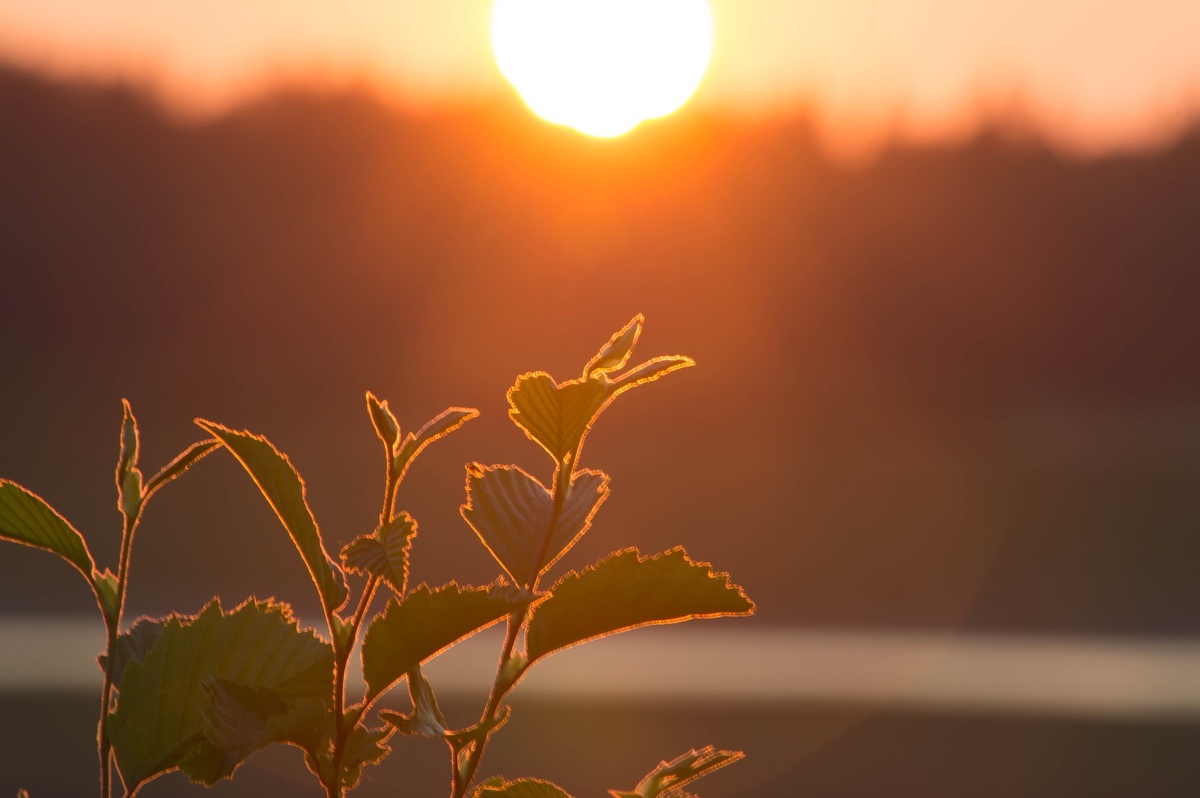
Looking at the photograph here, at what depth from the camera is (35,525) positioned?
21.5 inches

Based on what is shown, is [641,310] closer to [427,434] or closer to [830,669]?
[830,669]

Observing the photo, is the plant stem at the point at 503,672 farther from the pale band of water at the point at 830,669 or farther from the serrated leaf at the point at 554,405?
the pale band of water at the point at 830,669

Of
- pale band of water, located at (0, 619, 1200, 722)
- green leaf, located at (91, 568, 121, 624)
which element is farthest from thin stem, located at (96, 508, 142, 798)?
pale band of water, located at (0, 619, 1200, 722)

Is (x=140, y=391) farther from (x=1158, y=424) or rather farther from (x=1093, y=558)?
(x=1158, y=424)

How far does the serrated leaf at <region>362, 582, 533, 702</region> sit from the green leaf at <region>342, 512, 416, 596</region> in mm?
14

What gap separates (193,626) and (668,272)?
19.3m

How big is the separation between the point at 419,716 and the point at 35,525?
7.1 inches

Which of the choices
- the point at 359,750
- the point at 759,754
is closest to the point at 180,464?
the point at 359,750

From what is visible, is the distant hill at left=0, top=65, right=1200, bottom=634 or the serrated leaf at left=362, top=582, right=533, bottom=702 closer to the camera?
the serrated leaf at left=362, top=582, right=533, bottom=702

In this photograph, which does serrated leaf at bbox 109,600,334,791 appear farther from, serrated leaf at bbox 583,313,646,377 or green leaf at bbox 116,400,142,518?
serrated leaf at bbox 583,313,646,377

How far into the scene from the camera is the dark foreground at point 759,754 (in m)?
7.38

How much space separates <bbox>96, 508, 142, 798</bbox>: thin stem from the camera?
0.54m

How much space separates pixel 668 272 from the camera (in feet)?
64.8

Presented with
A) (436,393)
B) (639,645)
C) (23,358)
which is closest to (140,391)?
(23,358)
